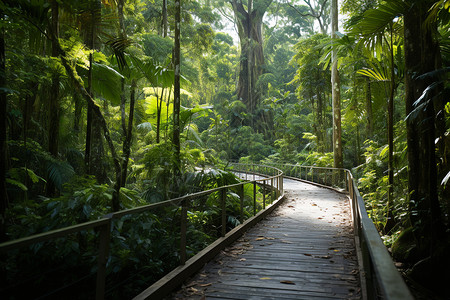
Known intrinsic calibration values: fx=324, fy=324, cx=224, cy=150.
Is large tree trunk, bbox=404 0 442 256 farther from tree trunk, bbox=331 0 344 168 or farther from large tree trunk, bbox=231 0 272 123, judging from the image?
large tree trunk, bbox=231 0 272 123

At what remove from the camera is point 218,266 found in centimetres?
456

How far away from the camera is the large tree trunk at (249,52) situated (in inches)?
1304

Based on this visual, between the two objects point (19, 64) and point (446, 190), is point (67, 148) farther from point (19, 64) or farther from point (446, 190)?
point (446, 190)

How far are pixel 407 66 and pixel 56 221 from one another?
5.97 m

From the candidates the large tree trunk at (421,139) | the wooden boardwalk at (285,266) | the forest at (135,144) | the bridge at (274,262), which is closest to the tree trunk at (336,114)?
the forest at (135,144)

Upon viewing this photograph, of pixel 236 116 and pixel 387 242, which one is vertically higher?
pixel 236 116

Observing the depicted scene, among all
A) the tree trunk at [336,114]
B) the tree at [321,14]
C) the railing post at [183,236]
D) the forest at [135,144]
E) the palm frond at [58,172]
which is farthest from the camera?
the tree at [321,14]

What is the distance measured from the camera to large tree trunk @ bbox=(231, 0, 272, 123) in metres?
33.1

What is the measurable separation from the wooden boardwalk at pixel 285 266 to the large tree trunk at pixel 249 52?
26.7 metres

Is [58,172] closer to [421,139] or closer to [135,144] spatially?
[421,139]

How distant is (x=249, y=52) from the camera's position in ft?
109

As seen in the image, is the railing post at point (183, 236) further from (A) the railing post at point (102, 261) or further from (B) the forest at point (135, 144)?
(A) the railing post at point (102, 261)

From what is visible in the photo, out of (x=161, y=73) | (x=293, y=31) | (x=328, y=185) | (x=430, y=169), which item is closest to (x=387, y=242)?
(x=430, y=169)

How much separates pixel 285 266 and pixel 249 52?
3080 centimetres
